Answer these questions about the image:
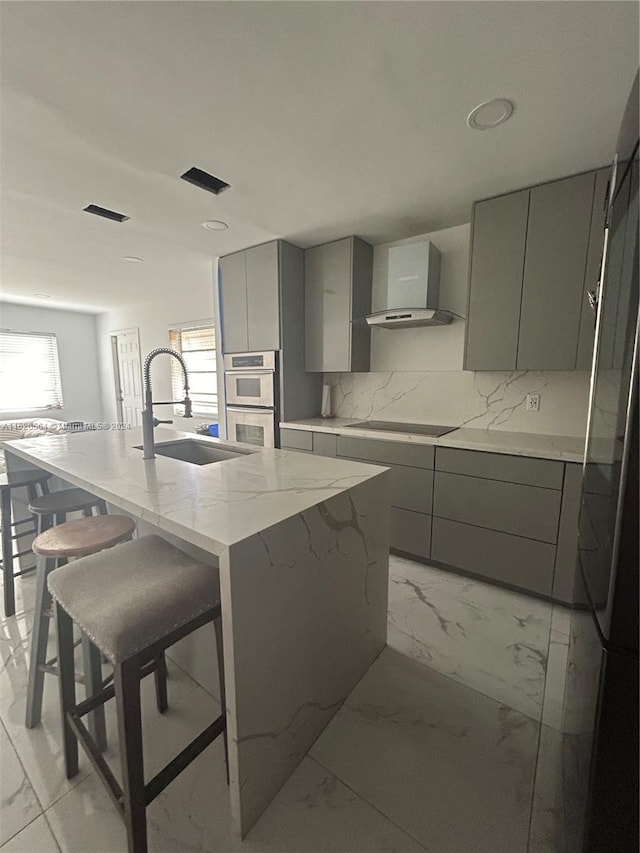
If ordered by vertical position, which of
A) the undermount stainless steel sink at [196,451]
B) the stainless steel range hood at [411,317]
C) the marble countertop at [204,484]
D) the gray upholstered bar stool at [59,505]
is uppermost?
the stainless steel range hood at [411,317]

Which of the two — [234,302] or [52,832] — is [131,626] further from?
[234,302]

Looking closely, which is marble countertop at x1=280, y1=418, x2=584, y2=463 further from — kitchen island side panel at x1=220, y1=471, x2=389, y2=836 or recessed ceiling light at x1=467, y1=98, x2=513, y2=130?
recessed ceiling light at x1=467, y1=98, x2=513, y2=130

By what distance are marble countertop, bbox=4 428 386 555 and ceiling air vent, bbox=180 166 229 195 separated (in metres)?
1.59

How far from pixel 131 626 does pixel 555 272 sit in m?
2.60

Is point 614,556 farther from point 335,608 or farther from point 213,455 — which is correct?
point 213,455

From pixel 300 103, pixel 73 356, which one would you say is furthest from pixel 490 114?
pixel 73 356

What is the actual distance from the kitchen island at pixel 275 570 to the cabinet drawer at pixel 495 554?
2.78ft

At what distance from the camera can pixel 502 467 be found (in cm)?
211

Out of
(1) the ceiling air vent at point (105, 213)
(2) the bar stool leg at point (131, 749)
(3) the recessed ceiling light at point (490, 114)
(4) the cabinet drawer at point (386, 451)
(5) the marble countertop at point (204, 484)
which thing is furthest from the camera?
(1) the ceiling air vent at point (105, 213)

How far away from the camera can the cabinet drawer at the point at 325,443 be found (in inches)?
111

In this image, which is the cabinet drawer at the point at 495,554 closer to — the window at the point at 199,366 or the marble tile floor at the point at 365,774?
the marble tile floor at the point at 365,774

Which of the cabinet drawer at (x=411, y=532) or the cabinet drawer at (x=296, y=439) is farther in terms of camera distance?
the cabinet drawer at (x=296, y=439)

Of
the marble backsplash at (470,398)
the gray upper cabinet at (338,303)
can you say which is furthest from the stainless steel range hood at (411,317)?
the marble backsplash at (470,398)

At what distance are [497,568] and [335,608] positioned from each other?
1391 millimetres
